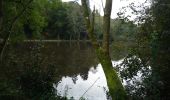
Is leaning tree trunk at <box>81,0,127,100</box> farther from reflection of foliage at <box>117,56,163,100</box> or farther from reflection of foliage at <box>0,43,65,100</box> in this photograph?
reflection of foliage at <box>0,43,65,100</box>

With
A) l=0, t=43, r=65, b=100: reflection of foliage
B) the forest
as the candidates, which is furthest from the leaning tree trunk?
l=0, t=43, r=65, b=100: reflection of foliage

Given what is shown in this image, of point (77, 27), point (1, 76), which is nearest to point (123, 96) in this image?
point (1, 76)

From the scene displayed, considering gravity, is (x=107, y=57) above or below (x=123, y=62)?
above

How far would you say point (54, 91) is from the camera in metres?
12.4

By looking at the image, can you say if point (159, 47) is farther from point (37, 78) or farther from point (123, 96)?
point (37, 78)

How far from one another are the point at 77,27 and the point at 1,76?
275 ft

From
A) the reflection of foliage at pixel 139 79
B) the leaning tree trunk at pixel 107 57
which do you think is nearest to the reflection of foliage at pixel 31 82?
the leaning tree trunk at pixel 107 57

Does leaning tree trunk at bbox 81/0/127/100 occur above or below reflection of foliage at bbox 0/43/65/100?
above

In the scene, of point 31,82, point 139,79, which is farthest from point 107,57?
point 31,82

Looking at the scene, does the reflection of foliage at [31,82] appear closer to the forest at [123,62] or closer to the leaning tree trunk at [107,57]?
the forest at [123,62]

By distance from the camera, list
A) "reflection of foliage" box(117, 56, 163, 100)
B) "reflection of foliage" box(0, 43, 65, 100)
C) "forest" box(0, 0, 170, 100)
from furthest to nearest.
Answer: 1. "reflection of foliage" box(0, 43, 65, 100)
2. "forest" box(0, 0, 170, 100)
3. "reflection of foliage" box(117, 56, 163, 100)

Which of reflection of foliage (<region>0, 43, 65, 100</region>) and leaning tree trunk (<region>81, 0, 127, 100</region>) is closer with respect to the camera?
leaning tree trunk (<region>81, 0, 127, 100</region>)

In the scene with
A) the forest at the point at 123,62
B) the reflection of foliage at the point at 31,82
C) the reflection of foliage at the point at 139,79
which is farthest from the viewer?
the reflection of foliage at the point at 31,82

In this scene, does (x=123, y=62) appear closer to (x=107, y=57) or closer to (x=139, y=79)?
(x=139, y=79)
